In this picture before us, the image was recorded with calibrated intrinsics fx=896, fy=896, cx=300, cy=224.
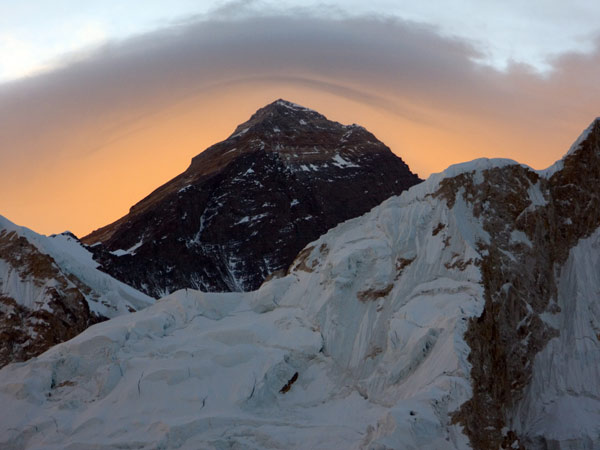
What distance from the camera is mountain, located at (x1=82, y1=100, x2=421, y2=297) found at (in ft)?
353

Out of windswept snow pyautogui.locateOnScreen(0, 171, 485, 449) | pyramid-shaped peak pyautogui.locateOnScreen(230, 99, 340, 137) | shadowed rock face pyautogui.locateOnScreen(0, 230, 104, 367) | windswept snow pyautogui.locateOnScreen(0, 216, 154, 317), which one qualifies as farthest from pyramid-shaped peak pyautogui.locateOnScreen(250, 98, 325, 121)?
windswept snow pyautogui.locateOnScreen(0, 171, 485, 449)

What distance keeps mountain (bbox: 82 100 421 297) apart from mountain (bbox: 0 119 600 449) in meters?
47.4

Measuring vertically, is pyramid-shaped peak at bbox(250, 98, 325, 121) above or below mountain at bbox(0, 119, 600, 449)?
above

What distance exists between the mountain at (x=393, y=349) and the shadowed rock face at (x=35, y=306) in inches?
239

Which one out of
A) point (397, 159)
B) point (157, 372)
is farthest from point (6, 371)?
point (397, 159)

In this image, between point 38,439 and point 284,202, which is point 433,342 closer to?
point 38,439

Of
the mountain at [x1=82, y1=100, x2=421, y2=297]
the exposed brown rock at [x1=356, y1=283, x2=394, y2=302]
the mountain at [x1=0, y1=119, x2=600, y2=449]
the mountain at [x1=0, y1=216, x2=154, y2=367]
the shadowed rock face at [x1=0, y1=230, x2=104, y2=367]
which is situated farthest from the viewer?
the mountain at [x1=82, y1=100, x2=421, y2=297]

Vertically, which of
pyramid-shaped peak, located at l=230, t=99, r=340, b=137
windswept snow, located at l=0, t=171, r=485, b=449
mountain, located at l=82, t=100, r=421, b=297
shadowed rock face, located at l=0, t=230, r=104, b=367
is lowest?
windswept snow, located at l=0, t=171, r=485, b=449

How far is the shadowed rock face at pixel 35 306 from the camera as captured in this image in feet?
187

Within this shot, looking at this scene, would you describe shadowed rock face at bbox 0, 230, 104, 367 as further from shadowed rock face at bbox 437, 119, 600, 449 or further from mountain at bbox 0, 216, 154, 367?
Answer: shadowed rock face at bbox 437, 119, 600, 449

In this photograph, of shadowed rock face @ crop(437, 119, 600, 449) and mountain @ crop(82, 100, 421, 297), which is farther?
mountain @ crop(82, 100, 421, 297)

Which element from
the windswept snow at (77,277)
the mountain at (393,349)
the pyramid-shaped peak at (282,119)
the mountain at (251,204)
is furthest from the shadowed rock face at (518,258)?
the pyramid-shaped peak at (282,119)

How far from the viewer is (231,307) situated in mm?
55000

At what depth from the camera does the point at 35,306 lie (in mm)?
58531
